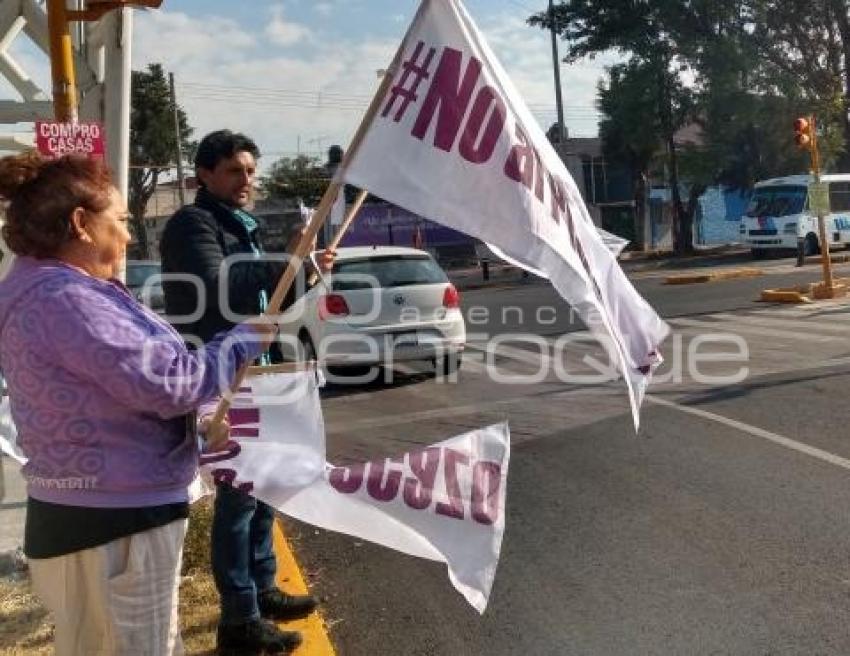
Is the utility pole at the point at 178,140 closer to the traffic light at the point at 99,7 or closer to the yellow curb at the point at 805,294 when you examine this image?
the yellow curb at the point at 805,294

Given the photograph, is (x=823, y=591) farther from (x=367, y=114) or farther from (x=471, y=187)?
(x=367, y=114)

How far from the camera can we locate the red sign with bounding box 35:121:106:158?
471 centimetres

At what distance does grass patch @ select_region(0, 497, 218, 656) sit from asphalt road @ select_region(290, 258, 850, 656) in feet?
1.75

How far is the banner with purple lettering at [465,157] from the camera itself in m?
2.64

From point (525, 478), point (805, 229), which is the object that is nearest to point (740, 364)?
point (525, 478)

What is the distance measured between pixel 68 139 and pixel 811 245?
28.7 m

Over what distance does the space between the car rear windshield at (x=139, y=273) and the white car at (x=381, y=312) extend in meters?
4.93

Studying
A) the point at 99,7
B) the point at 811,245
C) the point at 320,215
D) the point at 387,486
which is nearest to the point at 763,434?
the point at 387,486

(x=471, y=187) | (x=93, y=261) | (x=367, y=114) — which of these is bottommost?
(x=93, y=261)

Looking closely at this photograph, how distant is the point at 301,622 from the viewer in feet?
12.8

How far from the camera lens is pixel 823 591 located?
13.6 feet

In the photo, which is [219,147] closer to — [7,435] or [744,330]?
A: [7,435]

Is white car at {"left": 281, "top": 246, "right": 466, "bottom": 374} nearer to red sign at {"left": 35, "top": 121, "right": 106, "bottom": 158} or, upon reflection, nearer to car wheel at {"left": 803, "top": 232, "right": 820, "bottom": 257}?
red sign at {"left": 35, "top": 121, "right": 106, "bottom": 158}

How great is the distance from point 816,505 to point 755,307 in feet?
38.9
